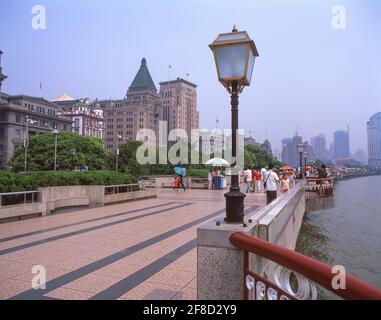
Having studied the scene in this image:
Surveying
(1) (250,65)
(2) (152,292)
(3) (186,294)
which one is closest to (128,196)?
(2) (152,292)

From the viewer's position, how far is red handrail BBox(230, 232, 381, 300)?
6.10 ft

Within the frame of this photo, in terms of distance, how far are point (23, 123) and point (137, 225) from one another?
73.8 m

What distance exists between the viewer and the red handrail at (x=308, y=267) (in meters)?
1.86

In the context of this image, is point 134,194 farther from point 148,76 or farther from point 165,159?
point 148,76

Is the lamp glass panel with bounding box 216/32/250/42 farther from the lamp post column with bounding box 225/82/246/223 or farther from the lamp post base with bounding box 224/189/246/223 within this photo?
the lamp post base with bounding box 224/189/246/223

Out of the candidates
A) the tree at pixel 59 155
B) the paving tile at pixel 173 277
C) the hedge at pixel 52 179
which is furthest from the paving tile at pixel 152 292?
the tree at pixel 59 155

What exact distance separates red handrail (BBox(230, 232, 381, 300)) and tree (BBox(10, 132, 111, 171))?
161 feet

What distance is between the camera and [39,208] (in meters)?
11.5

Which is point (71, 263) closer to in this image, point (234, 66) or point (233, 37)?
point (234, 66)

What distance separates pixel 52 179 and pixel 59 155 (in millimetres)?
39721

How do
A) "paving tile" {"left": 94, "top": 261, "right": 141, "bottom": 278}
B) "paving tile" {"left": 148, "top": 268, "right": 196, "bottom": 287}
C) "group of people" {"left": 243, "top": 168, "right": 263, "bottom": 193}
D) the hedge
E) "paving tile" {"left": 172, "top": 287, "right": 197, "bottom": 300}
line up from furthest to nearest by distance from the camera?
"group of people" {"left": 243, "top": 168, "right": 263, "bottom": 193}
the hedge
"paving tile" {"left": 94, "top": 261, "right": 141, "bottom": 278}
"paving tile" {"left": 148, "top": 268, "right": 196, "bottom": 287}
"paving tile" {"left": 172, "top": 287, "right": 197, "bottom": 300}

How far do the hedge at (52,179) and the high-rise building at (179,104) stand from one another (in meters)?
132

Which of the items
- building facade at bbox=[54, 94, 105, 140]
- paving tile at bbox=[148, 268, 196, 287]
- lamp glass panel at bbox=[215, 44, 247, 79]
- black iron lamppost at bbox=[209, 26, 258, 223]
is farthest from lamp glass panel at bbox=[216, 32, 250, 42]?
building facade at bbox=[54, 94, 105, 140]

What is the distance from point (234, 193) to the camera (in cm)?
433
